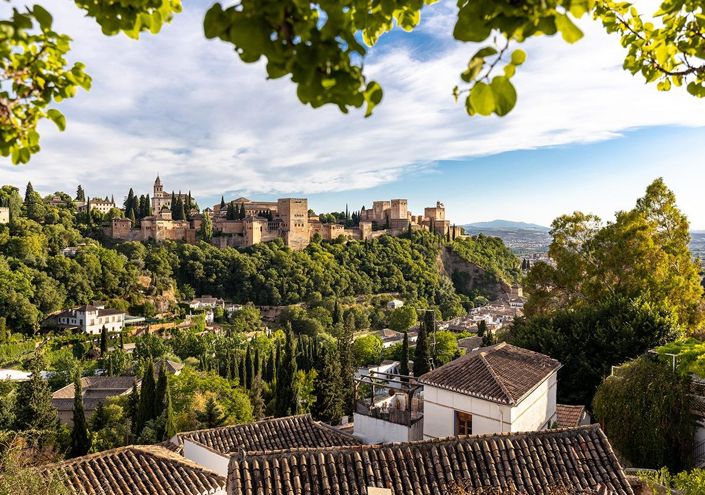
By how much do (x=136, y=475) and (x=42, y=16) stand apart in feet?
27.0

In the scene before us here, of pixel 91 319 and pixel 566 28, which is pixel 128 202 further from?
pixel 566 28

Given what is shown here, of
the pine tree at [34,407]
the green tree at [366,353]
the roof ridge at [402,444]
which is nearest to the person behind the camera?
the roof ridge at [402,444]

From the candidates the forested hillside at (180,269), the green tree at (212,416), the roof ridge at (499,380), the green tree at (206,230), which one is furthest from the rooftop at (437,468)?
the green tree at (206,230)

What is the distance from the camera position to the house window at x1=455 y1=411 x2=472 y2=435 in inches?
342

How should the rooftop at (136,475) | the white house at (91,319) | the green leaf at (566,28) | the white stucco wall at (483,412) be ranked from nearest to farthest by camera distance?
the green leaf at (566,28) < the rooftop at (136,475) < the white stucco wall at (483,412) < the white house at (91,319)

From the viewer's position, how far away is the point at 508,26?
136 cm

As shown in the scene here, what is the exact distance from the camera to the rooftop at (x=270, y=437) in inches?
362

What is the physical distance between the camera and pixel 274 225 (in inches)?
2549

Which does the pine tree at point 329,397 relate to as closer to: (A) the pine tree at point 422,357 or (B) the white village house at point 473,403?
(A) the pine tree at point 422,357

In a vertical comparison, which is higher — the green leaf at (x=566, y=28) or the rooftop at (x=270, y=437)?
the green leaf at (x=566, y=28)

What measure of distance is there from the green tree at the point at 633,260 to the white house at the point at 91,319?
129ft

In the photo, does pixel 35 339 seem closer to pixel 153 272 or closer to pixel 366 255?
pixel 153 272

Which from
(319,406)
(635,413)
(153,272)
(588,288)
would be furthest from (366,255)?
(635,413)

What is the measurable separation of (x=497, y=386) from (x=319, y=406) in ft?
39.5
